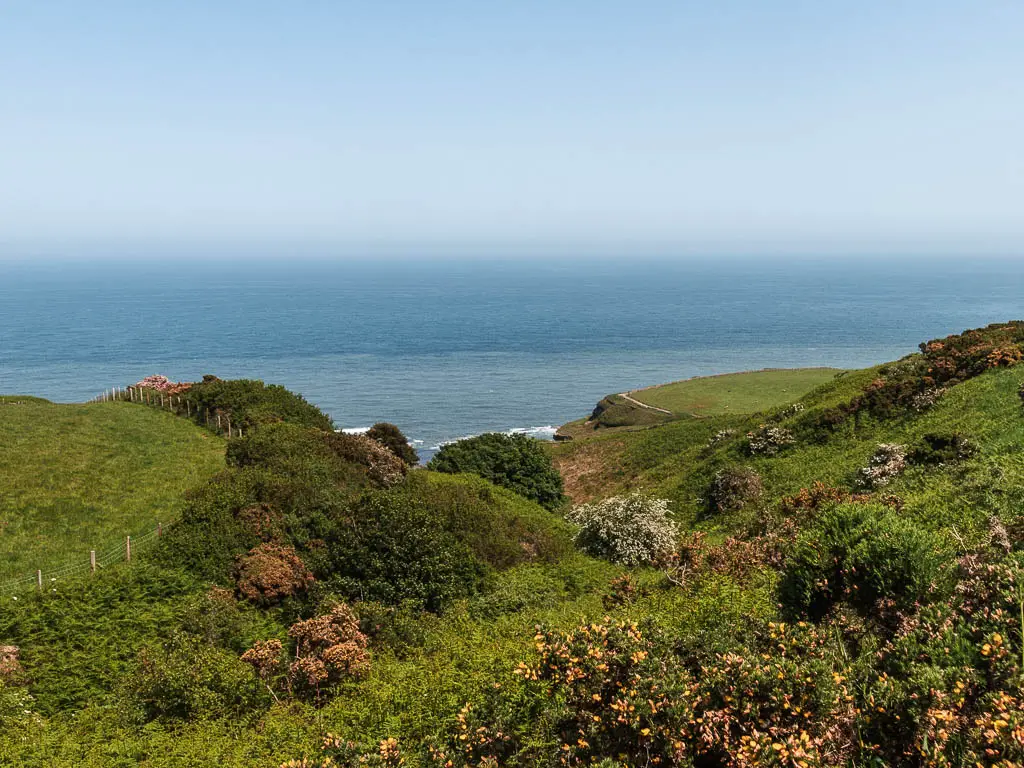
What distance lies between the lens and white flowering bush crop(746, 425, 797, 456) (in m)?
→ 36.3

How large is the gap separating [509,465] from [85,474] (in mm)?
22188

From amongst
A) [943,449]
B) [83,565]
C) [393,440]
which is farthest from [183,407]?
[943,449]

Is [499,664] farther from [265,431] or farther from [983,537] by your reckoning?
[265,431]

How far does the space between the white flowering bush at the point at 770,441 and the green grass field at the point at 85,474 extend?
95.7 feet

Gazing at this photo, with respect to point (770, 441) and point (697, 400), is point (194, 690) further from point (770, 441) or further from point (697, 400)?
point (697, 400)

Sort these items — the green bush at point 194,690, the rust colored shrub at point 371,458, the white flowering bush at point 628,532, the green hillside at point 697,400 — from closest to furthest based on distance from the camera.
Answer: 1. the green bush at point 194,690
2. the white flowering bush at point 628,532
3. the rust colored shrub at point 371,458
4. the green hillside at point 697,400

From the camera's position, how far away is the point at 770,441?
37.0 metres

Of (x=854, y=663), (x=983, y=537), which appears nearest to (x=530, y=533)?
(x=983, y=537)

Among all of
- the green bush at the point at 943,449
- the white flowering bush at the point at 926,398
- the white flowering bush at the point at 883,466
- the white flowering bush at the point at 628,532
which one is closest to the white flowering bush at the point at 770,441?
the white flowering bush at the point at 926,398

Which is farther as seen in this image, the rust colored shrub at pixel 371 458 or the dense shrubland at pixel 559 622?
the rust colored shrub at pixel 371 458

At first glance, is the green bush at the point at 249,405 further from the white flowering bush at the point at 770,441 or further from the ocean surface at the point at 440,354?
the ocean surface at the point at 440,354

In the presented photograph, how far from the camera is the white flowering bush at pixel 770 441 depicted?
1428 inches

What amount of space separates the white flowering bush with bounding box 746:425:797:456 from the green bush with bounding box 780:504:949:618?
937 inches

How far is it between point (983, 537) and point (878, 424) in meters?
21.3
